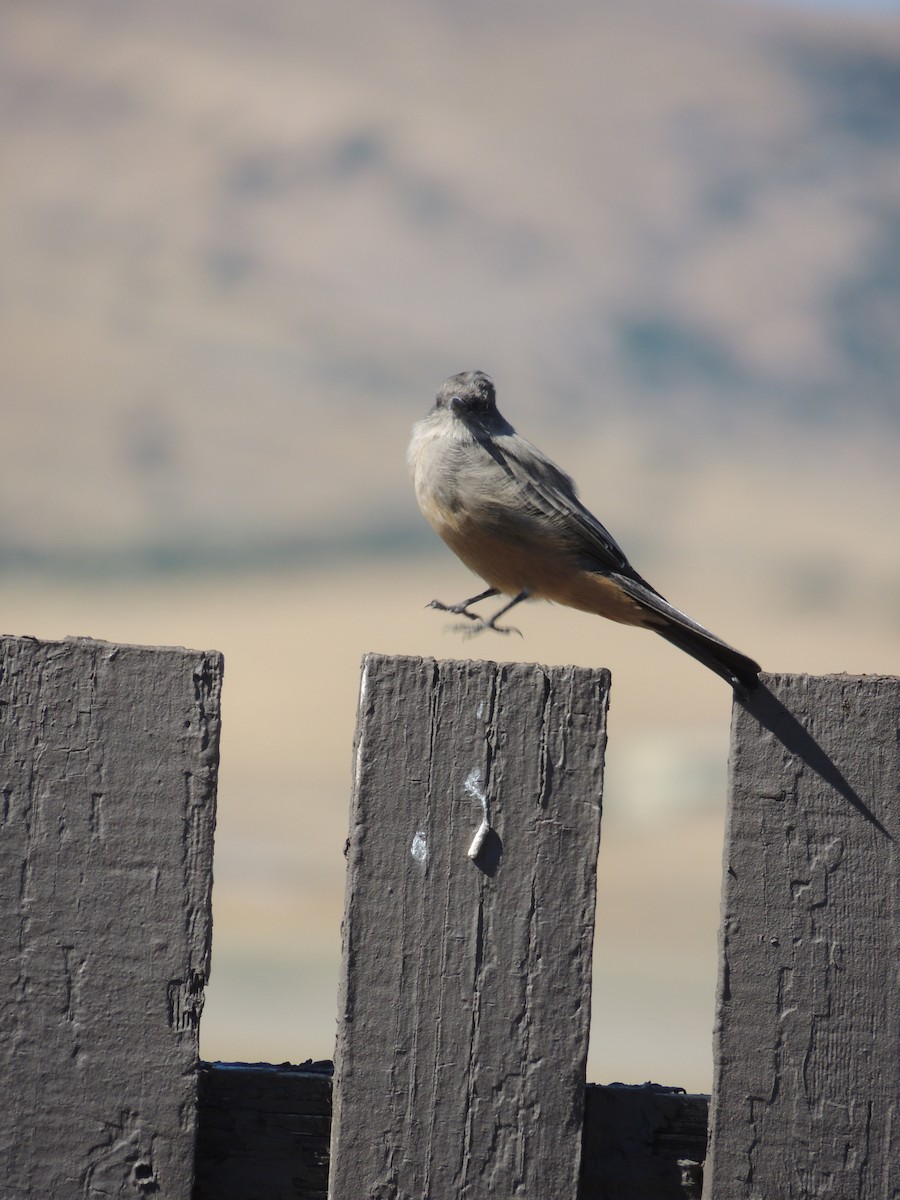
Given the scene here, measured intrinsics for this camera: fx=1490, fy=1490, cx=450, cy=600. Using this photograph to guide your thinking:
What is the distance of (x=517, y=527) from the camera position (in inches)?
172

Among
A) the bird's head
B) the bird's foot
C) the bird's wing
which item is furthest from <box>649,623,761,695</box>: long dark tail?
the bird's head

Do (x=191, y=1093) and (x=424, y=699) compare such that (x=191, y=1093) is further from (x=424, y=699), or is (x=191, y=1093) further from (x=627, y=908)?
(x=627, y=908)

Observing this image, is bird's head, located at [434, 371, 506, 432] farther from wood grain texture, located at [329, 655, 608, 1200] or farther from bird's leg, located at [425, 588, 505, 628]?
wood grain texture, located at [329, 655, 608, 1200]

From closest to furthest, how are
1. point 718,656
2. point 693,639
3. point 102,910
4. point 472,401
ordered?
point 102,910
point 718,656
point 693,639
point 472,401

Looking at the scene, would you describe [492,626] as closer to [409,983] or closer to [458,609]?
[458,609]

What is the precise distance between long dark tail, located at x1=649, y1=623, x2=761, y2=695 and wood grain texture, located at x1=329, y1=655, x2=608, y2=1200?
0.97 ft

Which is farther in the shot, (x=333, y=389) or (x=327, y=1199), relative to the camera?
(x=333, y=389)

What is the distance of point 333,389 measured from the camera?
42188 millimetres

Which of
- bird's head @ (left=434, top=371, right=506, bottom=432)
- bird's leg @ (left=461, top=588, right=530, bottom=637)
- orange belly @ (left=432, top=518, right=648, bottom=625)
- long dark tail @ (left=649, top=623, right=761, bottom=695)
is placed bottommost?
long dark tail @ (left=649, top=623, right=761, bottom=695)

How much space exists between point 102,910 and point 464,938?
541mm

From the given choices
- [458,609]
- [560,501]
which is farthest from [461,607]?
[560,501]

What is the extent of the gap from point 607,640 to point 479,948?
23.7 m

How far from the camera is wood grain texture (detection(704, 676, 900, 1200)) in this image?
2.28 m

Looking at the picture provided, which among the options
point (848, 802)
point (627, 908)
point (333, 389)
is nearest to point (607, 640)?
point (627, 908)
